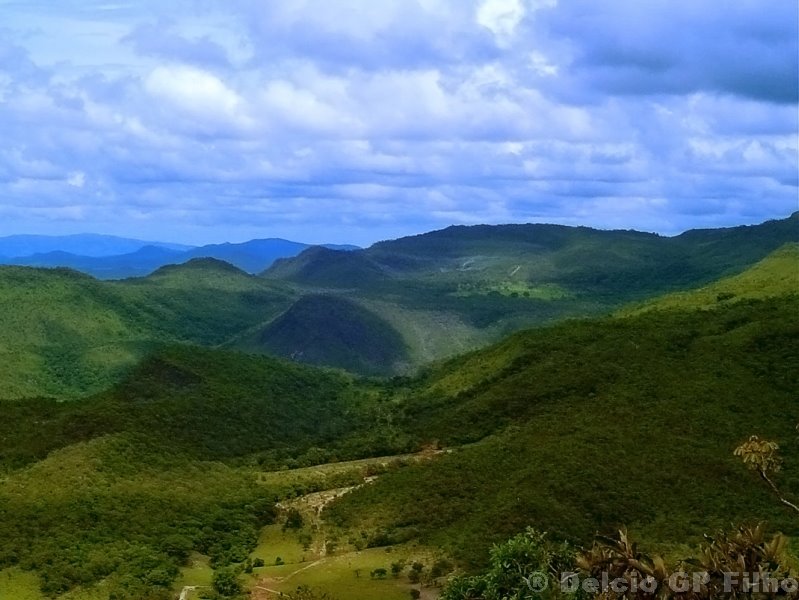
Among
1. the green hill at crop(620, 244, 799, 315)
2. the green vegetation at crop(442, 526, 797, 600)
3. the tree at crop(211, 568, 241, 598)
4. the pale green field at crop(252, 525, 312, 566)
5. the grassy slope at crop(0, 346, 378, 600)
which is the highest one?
the green hill at crop(620, 244, 799, 315)

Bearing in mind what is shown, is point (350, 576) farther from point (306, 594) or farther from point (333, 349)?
point (333, 349)

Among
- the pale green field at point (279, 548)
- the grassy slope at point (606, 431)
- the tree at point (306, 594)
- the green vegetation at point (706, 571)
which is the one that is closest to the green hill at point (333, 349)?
the grassy slope at point (606, 431)

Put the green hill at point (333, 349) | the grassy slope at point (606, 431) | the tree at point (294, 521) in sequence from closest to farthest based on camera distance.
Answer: the grassy slope at point (606, 431) → the tree at point (294, 521) → the green hill at point (333, 349)

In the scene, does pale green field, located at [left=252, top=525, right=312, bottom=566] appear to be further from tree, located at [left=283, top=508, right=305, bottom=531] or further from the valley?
tree, located at [left=283, top=508, right=305, bottom=531]

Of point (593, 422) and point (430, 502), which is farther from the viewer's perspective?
point (593, 422)

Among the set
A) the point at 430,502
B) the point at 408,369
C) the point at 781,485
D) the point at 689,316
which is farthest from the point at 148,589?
the point at 408,369

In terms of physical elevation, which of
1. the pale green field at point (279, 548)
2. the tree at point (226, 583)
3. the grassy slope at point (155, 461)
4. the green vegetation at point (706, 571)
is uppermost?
the green vegetation at point (706, 571)

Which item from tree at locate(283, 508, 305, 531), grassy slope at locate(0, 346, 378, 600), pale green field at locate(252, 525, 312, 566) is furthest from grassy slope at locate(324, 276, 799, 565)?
grassy slope at locate(0, 346, 378, 600)

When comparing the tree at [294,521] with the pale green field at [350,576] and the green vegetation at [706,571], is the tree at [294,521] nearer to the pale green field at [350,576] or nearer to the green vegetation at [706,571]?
the pale green field at [350,576]

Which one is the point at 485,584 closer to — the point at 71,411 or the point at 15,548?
the point at 15,548
